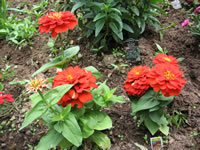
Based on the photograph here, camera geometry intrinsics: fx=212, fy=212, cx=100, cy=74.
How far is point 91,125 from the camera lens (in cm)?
159

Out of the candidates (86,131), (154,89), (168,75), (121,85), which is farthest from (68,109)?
(121,85)

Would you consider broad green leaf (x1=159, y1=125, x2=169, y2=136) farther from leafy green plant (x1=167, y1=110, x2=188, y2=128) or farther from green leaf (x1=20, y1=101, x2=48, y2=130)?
green leaf (x1=20, y1=101, x2=48, y2=130)

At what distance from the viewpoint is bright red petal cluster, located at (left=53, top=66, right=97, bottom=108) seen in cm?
142

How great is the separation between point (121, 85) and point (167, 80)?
2.94 ft

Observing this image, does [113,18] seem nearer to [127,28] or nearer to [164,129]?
[127,28]

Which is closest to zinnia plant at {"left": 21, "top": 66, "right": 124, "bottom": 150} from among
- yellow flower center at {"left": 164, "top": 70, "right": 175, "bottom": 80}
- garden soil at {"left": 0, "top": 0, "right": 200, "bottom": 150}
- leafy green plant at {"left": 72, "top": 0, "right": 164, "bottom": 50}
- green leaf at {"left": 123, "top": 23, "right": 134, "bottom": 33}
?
garden soil at {"left": 0, "top": 0, "right": 200, "bottom": 150}

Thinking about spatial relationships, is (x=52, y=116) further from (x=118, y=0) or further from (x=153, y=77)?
(x=118, y=0)

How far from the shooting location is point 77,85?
146cm

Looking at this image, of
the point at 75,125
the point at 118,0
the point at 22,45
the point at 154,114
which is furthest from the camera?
the point at 22,45

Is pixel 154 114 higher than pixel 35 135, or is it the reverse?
pixel 154 114

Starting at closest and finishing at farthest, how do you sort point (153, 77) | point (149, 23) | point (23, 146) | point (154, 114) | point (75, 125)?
point (75, 125) < point (153, 77) < point (154, 114) < point (23, 146) < point (149, 23)

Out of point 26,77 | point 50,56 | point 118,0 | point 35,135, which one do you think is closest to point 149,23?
point 118,0

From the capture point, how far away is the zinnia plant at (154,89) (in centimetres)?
151

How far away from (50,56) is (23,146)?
48.3 inches
